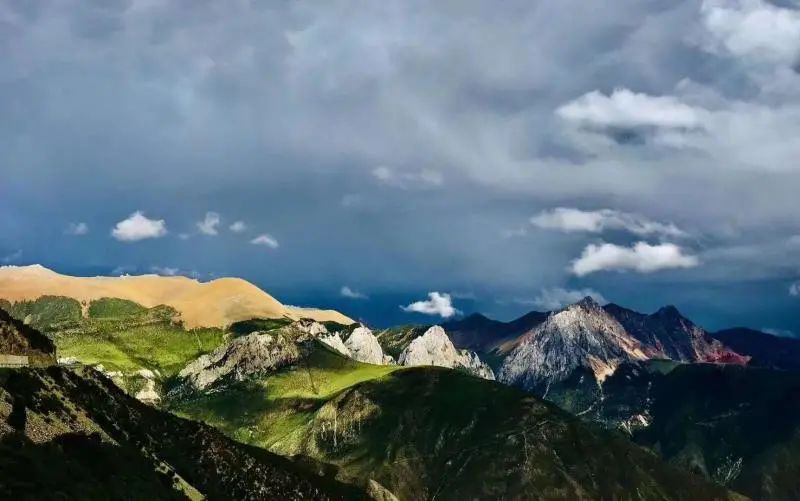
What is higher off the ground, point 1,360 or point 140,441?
point 1,360

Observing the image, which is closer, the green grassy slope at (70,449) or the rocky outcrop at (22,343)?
the green grassy slope at (70,449)

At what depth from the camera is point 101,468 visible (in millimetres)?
141000

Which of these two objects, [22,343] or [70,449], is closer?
[70,449]

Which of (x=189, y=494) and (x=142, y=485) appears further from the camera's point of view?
(x=189, y=494)

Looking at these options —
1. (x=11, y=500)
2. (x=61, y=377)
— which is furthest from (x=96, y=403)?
(x=11, y=500)

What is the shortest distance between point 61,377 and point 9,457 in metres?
65.3

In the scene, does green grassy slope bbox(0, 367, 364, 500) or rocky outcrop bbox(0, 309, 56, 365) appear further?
rocky outcrop bbox(0, 309, 56, 365)

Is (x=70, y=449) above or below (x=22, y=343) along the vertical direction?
below

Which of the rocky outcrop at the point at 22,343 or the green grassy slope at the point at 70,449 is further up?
the rocky outcrop at the point at 22,343

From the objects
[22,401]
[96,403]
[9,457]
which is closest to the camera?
[9,457]

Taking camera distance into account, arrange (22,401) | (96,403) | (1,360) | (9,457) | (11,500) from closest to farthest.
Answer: (11,500), (9,457), (22,401), (1,360), (96,403)

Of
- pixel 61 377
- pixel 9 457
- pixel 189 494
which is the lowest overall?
pixel 189 494

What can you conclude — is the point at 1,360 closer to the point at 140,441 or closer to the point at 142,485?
the point at 140,441

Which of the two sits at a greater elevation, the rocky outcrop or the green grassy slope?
the rocky outcrop
